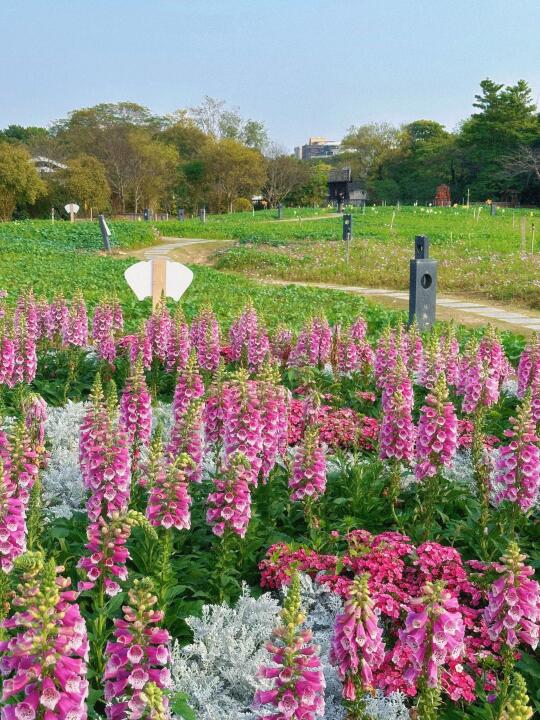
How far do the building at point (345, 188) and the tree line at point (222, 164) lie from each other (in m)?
1.45

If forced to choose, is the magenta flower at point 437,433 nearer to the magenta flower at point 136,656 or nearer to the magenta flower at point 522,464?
the magenta flower at point 522,464

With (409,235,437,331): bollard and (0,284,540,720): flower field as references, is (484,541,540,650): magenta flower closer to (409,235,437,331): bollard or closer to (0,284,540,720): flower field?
(0,284,540,720): flower field

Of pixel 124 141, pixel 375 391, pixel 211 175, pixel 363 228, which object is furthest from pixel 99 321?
pixel 211 175

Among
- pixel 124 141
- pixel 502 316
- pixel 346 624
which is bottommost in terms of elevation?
pixel 502 316

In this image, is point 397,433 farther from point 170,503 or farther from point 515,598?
point 515,598

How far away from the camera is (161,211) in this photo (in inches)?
3054

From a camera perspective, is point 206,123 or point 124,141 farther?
point 206,123

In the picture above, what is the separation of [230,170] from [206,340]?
67.6m

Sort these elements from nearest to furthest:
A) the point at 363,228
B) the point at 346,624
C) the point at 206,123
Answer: the point at 346,624, the point at 363,228, the point at 206,123

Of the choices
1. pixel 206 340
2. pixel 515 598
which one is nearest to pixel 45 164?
pixel 206 340

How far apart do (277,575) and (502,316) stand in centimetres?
1251

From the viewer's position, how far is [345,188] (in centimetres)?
8981

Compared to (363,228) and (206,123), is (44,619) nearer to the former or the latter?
(363,228)

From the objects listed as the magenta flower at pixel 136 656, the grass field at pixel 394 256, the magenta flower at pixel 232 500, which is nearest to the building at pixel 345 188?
the grass field at pixel 394 256
